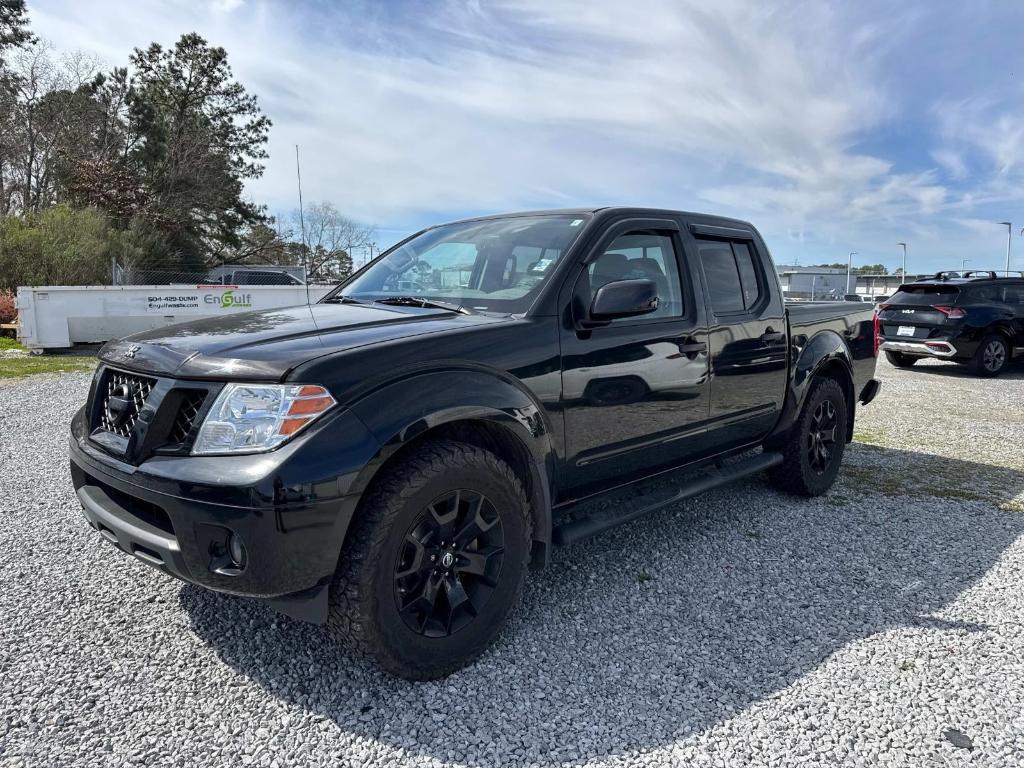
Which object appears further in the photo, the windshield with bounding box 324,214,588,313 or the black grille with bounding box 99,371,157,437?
the windshield with bounding box 324,214,588,313

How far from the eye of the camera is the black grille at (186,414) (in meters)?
2.31

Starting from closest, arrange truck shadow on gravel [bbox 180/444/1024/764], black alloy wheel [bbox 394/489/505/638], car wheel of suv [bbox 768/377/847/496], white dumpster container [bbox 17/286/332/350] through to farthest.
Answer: truck shadow on gravel [bbox 180/444/1024/764] → black alloy wheel [bbox 394/489/505/638] → car wheel of suv [bbox 768/377/847/496] → white dumpster container [bbox 17/286/332/350]

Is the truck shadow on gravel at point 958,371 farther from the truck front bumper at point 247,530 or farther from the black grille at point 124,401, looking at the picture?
the black grille at point 124,401

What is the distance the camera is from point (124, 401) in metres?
2.53

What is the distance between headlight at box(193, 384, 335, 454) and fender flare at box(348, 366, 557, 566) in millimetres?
140

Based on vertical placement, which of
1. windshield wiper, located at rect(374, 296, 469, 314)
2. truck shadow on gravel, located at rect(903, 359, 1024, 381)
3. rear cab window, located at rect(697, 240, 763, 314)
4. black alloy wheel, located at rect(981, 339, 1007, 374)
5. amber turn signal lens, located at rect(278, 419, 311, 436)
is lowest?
truck shadow on gravel, located at rect(903, 359, 1024, 381)

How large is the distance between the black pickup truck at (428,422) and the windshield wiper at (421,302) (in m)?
0.02

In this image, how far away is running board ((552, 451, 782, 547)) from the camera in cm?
301

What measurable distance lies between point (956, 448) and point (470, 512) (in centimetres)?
601

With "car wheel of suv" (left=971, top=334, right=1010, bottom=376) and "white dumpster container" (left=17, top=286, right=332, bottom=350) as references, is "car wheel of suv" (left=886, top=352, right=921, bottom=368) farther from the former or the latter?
"white dumpster container" (left=17, top=286, right=332, bottom=350)

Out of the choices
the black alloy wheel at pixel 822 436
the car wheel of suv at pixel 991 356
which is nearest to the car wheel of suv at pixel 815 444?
the black alloy wheel at pixel 822 436

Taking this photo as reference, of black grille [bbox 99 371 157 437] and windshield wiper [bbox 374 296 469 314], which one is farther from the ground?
windshield wiper [bbox 374 296 469 314]

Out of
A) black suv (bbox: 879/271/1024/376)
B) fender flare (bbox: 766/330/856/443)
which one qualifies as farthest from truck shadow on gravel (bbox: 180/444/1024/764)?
black suv (bbox: 879/271/1024/376)

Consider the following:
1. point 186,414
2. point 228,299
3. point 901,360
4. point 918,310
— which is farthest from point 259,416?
point 901,360
